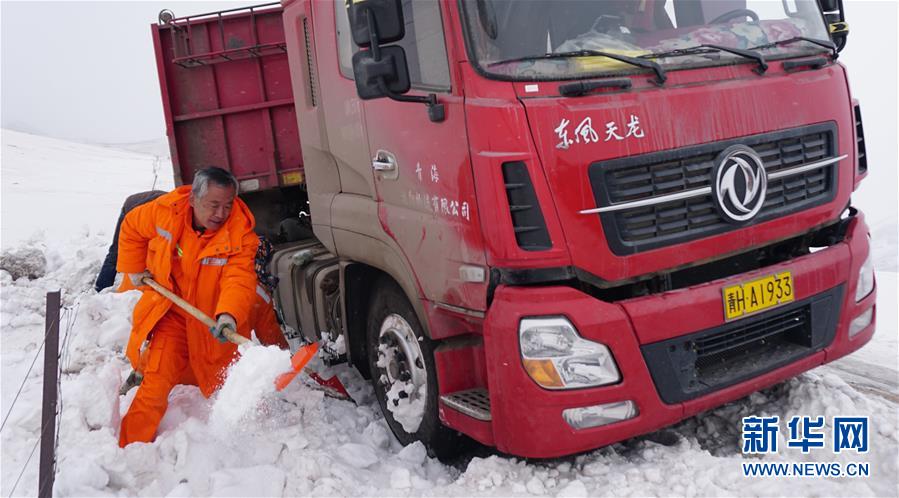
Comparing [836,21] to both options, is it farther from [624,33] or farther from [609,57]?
[609,57]

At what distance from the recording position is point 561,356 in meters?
2.77

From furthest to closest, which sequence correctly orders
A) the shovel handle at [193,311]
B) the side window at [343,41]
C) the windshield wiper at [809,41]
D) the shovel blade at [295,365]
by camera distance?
the shovel handle at [193,311], the shovel blade at [295,365], the side window at [343,41], the windshield wiper at [809,41]

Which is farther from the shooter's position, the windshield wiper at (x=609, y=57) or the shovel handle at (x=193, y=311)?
the shovel handle at (x=193, y=311)

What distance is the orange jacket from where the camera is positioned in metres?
4.15

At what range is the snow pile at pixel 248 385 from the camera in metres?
3.79

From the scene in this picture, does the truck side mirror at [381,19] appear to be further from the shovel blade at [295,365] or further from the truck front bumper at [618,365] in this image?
the shovel blade at [295,365]

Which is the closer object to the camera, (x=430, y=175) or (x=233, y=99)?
(x=430, y=175)

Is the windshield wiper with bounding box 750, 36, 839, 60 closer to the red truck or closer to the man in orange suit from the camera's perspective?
the red truck

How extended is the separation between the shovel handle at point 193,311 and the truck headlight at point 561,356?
1.72 meters

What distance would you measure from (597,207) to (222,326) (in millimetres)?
2163

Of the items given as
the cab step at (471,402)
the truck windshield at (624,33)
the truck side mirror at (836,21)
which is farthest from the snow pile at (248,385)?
the truck side mirror at (836,21)

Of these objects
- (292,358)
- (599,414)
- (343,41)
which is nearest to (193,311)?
(292,358)

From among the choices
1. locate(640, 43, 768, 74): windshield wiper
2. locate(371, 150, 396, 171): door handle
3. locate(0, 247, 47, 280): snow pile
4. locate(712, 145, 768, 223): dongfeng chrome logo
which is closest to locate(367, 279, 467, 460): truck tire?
locate(371, 150, 396, 171): door handle

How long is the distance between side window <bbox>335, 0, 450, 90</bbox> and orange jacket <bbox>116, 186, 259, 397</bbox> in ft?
5.34
